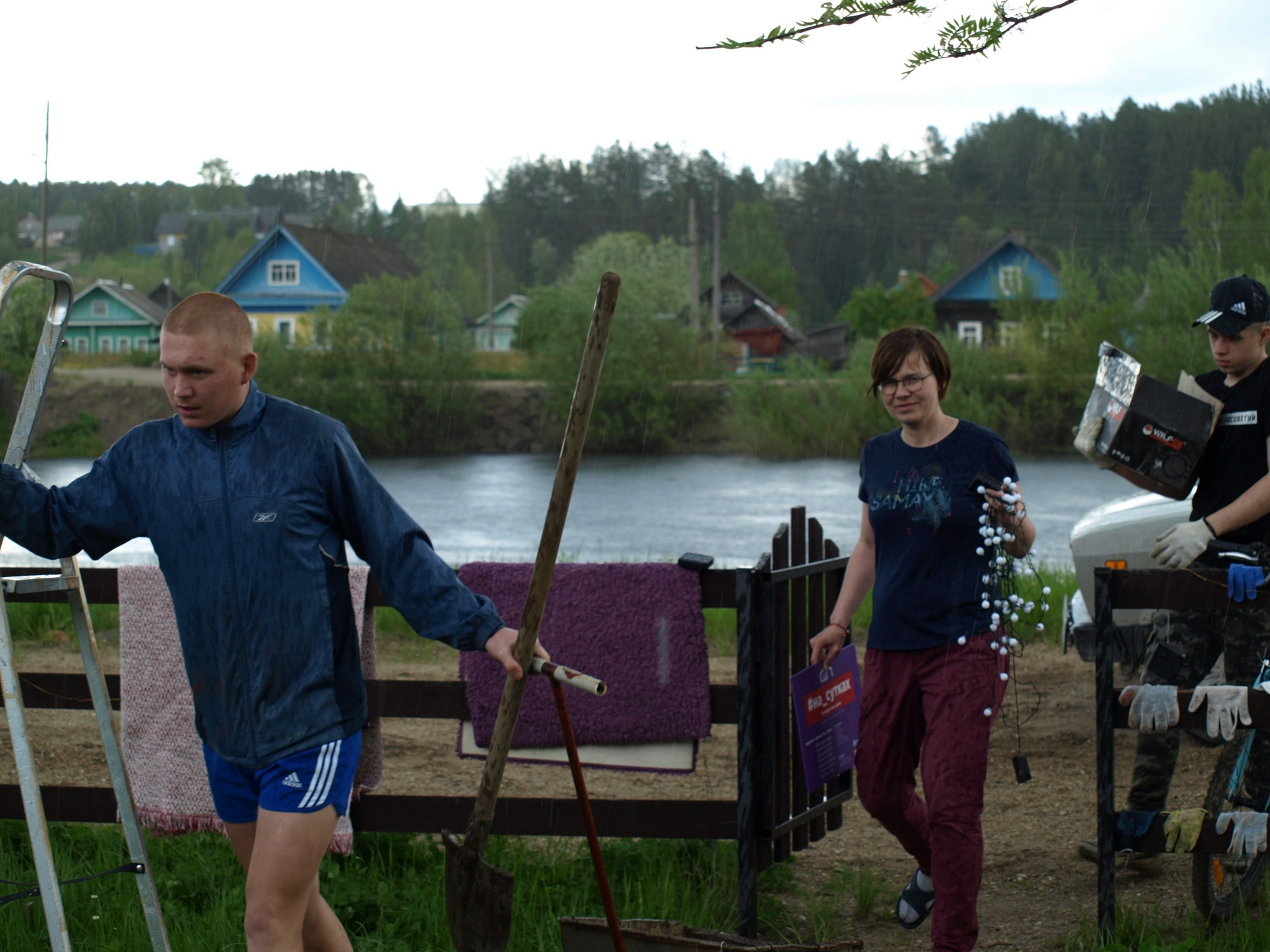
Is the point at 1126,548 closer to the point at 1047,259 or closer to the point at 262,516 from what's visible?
the point at 262,516

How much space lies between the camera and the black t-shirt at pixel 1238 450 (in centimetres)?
394

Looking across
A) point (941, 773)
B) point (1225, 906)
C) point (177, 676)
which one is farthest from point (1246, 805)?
point (177, 676)

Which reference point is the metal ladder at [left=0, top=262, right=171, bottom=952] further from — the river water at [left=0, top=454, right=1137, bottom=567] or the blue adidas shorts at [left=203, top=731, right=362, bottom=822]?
the river water at [left=0, top=454, right=1137, bottom=567]

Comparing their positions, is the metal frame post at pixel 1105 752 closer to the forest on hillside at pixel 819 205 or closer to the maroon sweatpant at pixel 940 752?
the maroon sweatpant at pixel 940 752

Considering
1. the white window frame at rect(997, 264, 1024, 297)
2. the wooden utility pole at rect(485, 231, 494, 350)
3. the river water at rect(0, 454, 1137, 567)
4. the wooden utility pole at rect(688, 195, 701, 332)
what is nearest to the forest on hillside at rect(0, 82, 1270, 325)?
the wooden utility pole at rect(485, 231, 494, 350)

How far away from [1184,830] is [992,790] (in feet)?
6.67

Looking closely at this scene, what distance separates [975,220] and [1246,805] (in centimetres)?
8352

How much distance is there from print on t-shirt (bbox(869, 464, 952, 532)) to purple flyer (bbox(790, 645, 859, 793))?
0.65 meters

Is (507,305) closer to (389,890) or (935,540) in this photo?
(389,890)

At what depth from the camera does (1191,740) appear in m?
6.07

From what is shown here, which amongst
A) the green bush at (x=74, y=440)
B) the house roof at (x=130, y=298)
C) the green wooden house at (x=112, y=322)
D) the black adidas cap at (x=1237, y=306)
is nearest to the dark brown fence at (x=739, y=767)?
the black adidas cap at (x=1237, y=306)

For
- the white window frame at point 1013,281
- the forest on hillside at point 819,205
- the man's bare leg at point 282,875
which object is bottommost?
the man's bare leg at point 282,875

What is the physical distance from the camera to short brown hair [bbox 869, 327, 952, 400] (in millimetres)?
3617

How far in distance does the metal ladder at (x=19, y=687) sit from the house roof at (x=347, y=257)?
5339 centimetres
